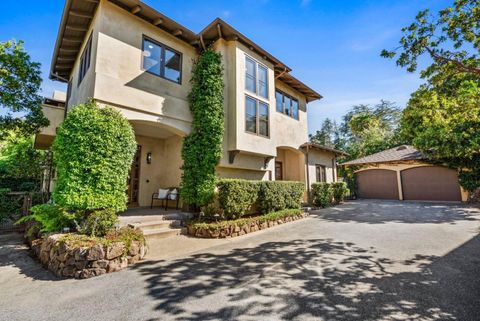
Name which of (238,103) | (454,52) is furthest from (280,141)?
(454,52)

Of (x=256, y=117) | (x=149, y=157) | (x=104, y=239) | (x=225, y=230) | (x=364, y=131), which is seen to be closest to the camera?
(x=104, y=239)

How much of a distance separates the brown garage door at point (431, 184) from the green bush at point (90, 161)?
66.9 ft

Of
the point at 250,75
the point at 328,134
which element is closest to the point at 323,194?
the point at 250,75

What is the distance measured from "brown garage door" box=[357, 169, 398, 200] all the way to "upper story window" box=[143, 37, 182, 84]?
1851 cm

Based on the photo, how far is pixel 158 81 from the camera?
27.9 ft

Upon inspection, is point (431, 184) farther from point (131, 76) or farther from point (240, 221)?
point (131, 76)

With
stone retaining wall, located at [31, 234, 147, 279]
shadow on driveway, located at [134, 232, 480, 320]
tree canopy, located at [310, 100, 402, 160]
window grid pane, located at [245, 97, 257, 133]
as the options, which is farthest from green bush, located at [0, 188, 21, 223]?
tree canopy, located at [310, 100, 402, 160]

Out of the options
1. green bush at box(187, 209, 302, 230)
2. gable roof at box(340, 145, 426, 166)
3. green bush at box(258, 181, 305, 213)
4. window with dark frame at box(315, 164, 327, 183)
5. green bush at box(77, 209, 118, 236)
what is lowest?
green bush at box(187, 209, 302, 230)

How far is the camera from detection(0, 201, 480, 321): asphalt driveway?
309 centimetres

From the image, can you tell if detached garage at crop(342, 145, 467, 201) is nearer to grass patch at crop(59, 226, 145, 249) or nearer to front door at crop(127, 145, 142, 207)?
front door at crop(127, 145, 142, 207)

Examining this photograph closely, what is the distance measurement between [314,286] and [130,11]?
10.0 meters

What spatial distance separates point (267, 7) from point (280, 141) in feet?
22.4

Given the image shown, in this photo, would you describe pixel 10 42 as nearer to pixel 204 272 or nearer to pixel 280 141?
pixel 204 272

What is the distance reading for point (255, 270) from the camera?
14.9 ft
